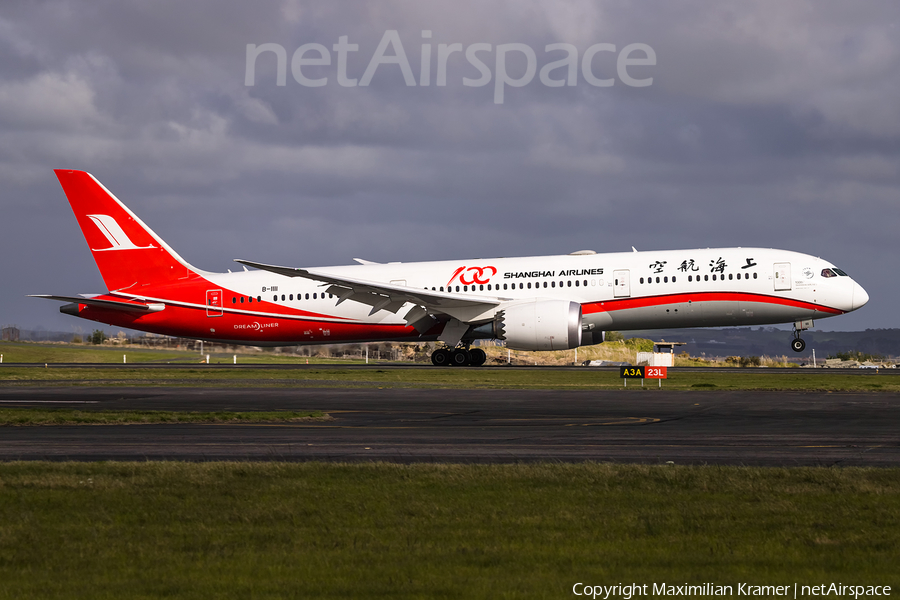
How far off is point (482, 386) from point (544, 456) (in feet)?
53.1

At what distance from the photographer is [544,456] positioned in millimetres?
13750

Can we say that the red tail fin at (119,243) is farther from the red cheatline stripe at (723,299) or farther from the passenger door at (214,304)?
the red cheatline stripe at (723,299)

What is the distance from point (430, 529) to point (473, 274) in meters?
30.9

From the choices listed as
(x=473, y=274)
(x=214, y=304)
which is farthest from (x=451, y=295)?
(x=214, y=304)

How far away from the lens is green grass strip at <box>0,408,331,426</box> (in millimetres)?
19203

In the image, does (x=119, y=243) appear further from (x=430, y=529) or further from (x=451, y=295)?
(x=430, y=529)

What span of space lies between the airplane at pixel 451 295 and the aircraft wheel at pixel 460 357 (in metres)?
0.05

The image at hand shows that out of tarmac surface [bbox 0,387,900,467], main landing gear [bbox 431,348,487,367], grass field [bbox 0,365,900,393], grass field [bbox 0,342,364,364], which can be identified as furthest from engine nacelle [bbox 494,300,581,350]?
grass field [bbox 0,342,364,364]

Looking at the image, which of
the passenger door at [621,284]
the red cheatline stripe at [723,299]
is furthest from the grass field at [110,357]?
the red cheatline stripe at [723,299]

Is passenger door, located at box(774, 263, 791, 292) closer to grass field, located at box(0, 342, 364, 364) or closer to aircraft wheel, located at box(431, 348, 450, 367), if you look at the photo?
aircraft wheel, located at box(431, 348, 450, 367)

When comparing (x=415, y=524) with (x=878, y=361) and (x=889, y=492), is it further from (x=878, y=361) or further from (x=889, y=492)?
(x=878, y=361)

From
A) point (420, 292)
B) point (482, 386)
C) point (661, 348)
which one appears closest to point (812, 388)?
point (482, 386)

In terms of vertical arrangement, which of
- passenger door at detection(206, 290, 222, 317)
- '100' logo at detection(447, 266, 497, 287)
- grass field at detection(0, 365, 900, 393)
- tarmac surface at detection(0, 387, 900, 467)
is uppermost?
'100' logo at detection(447, 266, 497, 287)

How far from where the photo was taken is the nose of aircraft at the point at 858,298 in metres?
36.6
